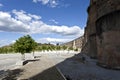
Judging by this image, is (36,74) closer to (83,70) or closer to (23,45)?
(83,70)

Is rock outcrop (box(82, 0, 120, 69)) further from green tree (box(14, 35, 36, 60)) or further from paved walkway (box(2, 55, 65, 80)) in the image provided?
green tree (box(14, 35, 36, 60))

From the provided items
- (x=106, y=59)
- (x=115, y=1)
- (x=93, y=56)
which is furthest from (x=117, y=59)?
(x=93, y=56)

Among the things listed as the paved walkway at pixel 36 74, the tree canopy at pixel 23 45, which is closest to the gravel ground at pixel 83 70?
the paved walkway at pixel 36 74

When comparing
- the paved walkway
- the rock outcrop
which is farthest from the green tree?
the rock outcrop

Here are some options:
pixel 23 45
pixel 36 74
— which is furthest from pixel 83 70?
→ pixel 23 45

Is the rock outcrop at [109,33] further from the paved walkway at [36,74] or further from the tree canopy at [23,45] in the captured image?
the tree canopy at [23,45]

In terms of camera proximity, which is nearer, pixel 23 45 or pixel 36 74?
pixel 36 74

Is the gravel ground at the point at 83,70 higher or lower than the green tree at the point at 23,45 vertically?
lower

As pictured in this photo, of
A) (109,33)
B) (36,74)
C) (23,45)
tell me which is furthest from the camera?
(23,45)

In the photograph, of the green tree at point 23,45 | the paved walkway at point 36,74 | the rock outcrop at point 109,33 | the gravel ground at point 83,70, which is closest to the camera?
the paved walkway at point 36,74

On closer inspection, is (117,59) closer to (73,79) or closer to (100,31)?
(100,31)

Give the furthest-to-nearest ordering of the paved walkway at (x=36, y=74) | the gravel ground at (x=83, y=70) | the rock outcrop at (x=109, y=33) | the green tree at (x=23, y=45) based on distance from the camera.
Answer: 1. the green tree at (x=23, y=45)
2. the rock outcrop at (x=109, y=33)
3. the gravel ground at (x=83, y=70)
4. the paved walkway at (x=36, y=74)

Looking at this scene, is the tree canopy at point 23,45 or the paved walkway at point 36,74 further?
the tree canopy at point 23,45

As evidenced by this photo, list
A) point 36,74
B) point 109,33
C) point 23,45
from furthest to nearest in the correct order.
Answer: point 23,45, point 109,33, point 36,74
